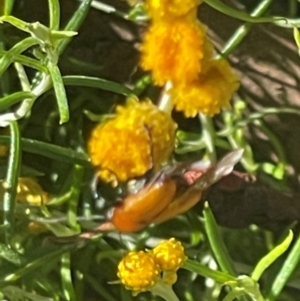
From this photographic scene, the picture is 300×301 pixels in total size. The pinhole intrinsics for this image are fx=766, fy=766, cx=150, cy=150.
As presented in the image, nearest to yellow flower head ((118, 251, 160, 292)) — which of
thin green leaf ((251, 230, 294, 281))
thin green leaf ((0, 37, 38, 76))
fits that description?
thin green leaf ((251, 230, 294, 281))

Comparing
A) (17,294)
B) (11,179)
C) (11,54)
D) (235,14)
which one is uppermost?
(235,14)

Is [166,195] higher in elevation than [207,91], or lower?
lower

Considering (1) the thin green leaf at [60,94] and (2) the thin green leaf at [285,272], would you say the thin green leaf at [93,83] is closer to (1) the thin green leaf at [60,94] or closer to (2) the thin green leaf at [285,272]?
(1) the thin green leaf at [60,94]

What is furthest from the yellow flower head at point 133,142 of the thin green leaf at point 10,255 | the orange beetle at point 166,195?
the thin green leaf at point 10,255

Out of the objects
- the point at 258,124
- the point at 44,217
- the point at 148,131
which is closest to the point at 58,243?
the point at 44,217

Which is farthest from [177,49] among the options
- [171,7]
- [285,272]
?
[285,272]

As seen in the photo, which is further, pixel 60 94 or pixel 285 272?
pixel 285 272

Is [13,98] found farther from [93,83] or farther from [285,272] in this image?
[285,272]
